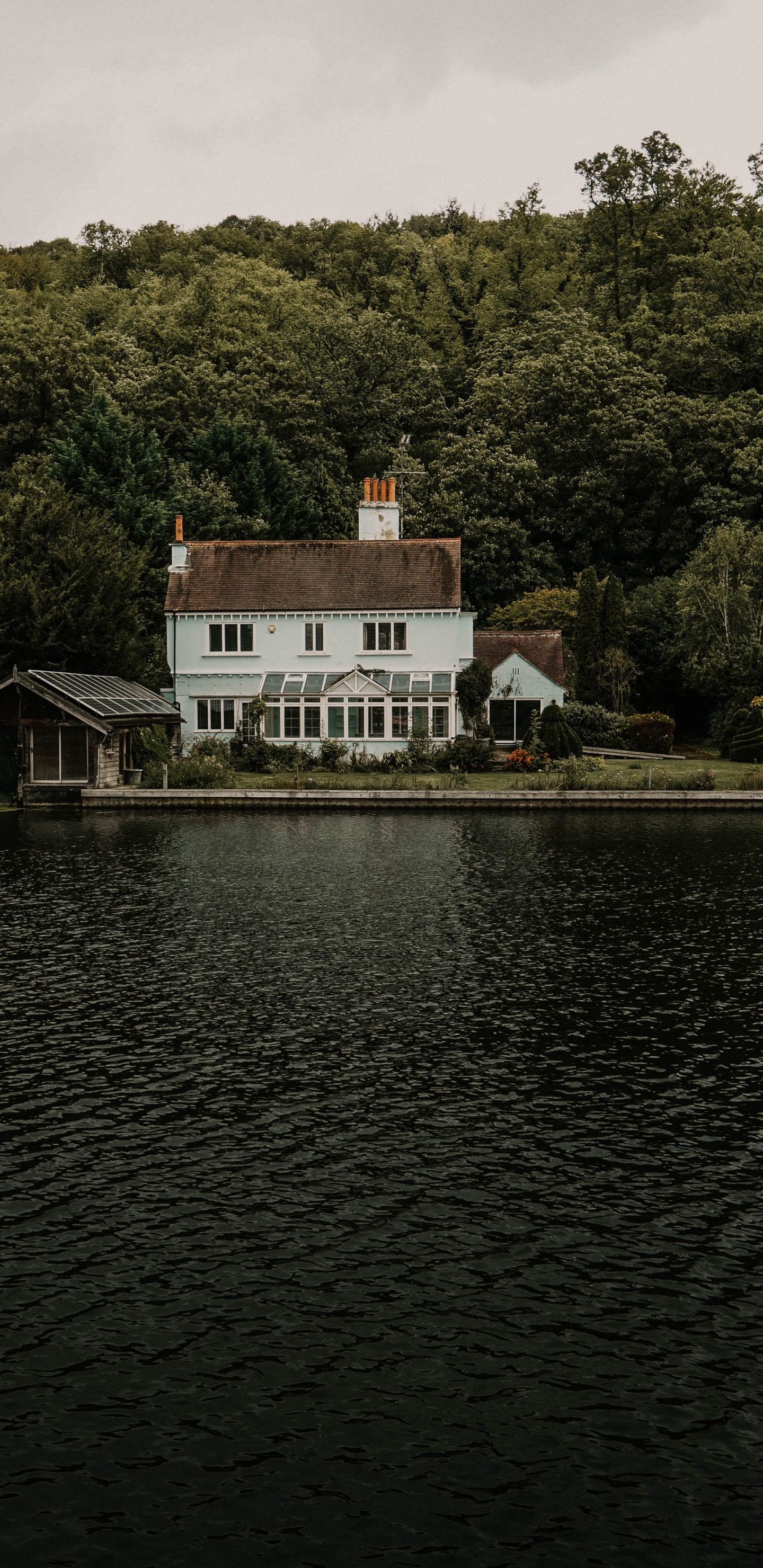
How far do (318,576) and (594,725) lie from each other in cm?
1435

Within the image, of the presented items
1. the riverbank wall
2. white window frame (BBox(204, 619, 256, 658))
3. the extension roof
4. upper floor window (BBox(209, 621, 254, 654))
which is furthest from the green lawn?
the extension roof

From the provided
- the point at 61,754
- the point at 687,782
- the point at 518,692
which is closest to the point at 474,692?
the point at 518,692

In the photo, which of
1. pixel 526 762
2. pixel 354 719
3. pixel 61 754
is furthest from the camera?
pixel 354 719

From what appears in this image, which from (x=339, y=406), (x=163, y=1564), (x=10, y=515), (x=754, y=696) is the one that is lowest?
(x=163, y=1564)

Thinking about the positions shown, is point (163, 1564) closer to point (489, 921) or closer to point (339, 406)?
point (489, 921)

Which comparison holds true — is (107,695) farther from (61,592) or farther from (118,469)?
(118,469)

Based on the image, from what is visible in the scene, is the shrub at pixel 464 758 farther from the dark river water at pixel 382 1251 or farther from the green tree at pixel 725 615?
the dark river water at pixel 382 1251

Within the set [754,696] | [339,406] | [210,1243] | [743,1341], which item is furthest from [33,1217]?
[339,406]

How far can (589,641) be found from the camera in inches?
2430

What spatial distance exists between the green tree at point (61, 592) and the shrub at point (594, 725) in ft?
65.0

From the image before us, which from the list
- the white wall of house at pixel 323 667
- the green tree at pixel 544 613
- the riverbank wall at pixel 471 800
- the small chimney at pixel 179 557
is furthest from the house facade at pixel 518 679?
the small chimney at pixel 179 557

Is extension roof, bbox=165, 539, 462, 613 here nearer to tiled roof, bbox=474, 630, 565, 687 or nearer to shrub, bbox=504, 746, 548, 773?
tiled roof, bbox=474, 630, 565, 687

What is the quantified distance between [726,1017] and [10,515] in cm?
4143

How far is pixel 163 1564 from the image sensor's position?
278 inches
